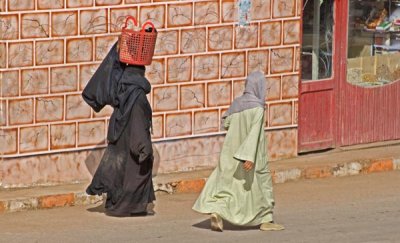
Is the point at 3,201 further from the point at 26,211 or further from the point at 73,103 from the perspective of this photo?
the point at 73,103

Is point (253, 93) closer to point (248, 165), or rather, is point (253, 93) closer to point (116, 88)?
point (248, 165)

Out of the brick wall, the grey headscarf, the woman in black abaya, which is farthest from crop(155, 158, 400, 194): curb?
the grey headscarf

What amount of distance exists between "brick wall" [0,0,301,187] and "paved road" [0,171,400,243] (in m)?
0.90

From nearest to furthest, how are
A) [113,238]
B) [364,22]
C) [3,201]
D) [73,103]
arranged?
1. [113,238]
2. [3,201]
3. [73,103]
4. [364,22]

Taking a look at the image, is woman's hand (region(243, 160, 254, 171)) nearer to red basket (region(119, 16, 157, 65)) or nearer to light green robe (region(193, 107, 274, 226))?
light green robe (region(193, 107, 274, 226))

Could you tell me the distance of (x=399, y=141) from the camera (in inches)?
649

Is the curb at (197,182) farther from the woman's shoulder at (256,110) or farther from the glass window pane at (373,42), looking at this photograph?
the woman's shoulder at (256,110)

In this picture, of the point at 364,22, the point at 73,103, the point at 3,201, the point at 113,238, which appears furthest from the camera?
the point at 364,22

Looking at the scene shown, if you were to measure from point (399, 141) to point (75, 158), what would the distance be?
14.6 feet

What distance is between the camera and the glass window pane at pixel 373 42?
53.2 feet

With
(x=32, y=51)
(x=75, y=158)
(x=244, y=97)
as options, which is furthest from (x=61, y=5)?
(x=244, y=97)

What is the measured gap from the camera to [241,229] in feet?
40.0

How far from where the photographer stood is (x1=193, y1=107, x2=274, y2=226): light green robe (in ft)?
39.3

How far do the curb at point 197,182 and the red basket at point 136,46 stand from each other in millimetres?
1589
